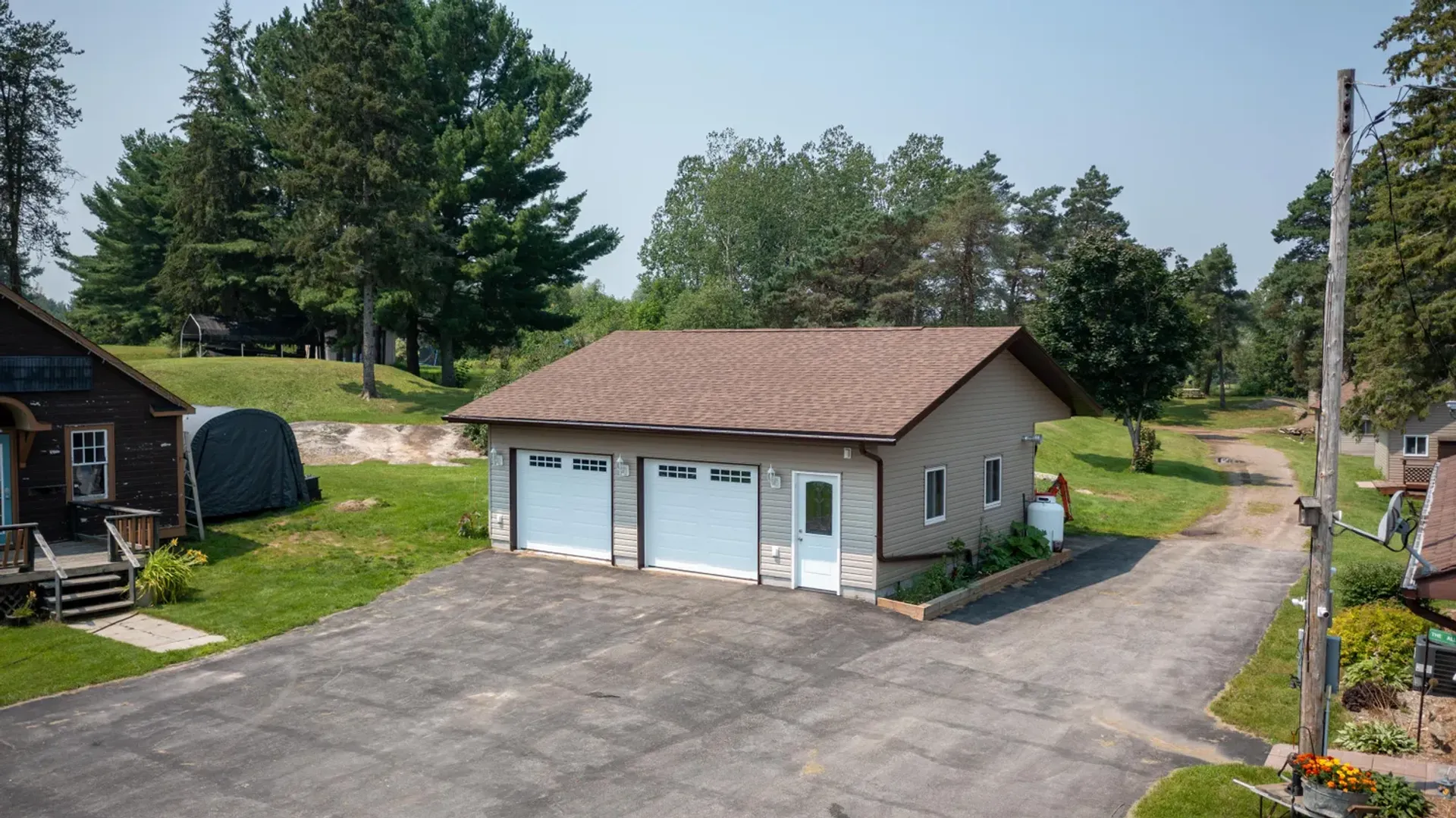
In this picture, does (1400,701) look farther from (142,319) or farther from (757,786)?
(142,319)

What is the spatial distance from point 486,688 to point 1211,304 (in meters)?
66.0

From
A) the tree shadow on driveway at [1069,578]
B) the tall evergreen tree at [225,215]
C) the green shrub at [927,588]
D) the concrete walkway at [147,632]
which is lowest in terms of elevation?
the concrete walkway at [147,632]

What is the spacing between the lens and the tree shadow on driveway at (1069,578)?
1611 cm

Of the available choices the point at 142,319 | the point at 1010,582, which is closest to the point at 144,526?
the point at 1010,582

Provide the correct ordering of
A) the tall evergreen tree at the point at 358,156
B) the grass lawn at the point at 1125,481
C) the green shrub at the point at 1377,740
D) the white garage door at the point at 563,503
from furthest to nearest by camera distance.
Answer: the tall evergreen tree at the point at 358,156
the grass lawn at the point at 1125,481
the white garage door at the point at 563,503
the green shrub at the point at 1377,740

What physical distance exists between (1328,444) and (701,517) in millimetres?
10983

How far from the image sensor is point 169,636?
14.7 meters

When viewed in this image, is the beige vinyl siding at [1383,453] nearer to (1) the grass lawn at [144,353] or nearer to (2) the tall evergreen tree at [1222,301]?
(2) the tall evergreen tree at [1222,301]

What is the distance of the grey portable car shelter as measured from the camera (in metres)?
22.3

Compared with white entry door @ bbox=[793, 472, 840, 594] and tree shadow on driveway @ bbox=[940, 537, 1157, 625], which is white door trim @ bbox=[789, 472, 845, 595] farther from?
tree shadow on driveway @ bbox=[940, 537, 1157, 625]

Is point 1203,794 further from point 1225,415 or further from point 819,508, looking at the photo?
point 1225,415

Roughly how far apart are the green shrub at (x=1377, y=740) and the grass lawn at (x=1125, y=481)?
43.9ft

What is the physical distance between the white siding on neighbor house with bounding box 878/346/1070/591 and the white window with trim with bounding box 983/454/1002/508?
0.46 ft

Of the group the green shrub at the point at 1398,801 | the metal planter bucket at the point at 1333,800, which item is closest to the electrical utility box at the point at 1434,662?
the green shrub at the point at 1398,801
